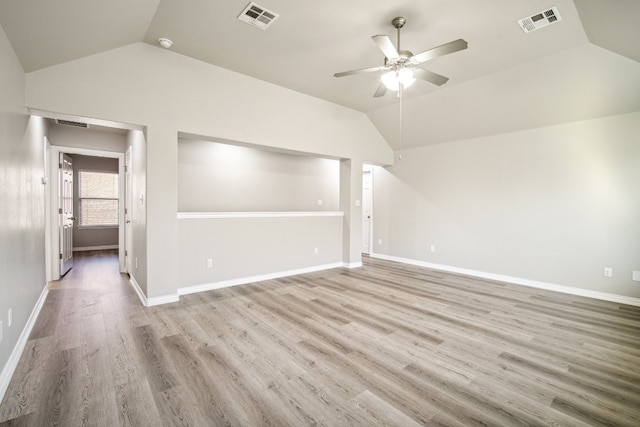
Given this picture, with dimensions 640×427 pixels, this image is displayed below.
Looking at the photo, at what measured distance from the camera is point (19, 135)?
2.60 meters

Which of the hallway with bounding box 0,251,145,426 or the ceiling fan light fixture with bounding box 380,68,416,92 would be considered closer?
the hallway with bounding box 0,251,145,426

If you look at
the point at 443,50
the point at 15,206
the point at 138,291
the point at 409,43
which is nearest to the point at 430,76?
the point at 443,50

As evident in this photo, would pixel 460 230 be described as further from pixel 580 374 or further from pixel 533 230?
pixel 580 374

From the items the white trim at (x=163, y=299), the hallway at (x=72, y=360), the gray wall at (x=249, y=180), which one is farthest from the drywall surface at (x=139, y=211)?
the gray wall at (x=249, y=180)

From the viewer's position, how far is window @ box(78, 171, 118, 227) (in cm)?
820

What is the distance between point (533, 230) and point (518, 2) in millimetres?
3456

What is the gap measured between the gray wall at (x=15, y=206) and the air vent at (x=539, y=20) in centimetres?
450

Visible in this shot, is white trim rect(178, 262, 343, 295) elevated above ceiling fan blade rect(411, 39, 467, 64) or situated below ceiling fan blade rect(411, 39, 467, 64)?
below

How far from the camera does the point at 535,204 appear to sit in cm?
470

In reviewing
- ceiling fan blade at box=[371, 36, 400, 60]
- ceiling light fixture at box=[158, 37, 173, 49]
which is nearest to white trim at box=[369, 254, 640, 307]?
ceiling fan blade at box=[371, 36, 400, 60]

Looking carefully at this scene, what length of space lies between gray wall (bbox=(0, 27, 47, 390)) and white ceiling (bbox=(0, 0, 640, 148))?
0.36 meters

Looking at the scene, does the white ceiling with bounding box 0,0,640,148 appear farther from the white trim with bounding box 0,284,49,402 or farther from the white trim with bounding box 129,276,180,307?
the white trim with bounding box 129,276,180,307

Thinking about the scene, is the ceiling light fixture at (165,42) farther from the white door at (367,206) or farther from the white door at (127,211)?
the white door at (367,206)

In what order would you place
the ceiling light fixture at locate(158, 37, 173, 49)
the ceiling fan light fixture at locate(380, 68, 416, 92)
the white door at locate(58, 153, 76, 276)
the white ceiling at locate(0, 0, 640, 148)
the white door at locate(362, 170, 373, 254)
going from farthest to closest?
1. the white door at locate(362, 170, 373, 254)
2. the white door at locate(58, 153, 76, 276)
3. the ceiling light fixture at locate(158, 37, 173, 49)
4. the ceiling fan light fixture at locate(380, 68, 416, 92)
5. the white ceiling at locate(0, 0, 640, 148)
